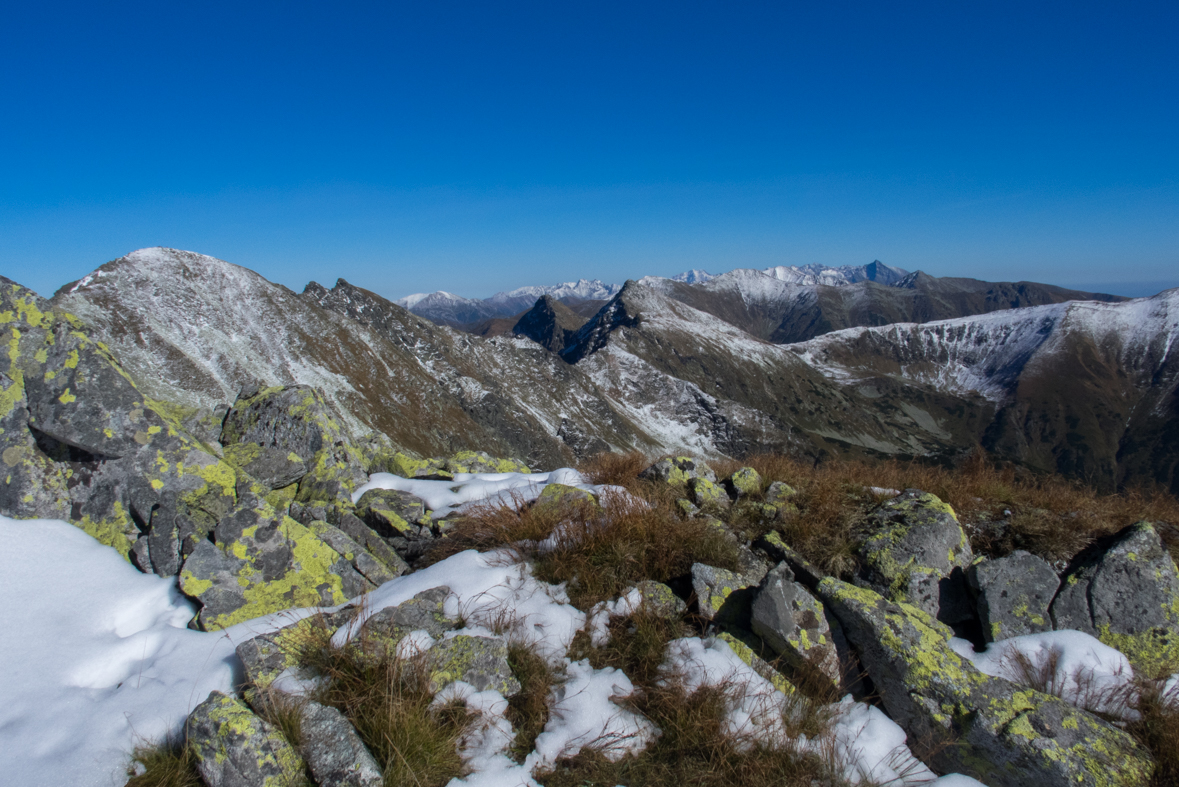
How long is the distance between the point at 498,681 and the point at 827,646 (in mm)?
3137

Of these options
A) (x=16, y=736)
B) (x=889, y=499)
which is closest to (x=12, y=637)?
(x=16, y=736)

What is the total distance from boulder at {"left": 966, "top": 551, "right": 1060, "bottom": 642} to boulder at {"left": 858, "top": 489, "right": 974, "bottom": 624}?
0.75 ft

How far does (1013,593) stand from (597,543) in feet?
15.7

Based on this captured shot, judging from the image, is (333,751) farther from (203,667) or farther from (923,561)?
(923,561)

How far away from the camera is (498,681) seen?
14.5 feet

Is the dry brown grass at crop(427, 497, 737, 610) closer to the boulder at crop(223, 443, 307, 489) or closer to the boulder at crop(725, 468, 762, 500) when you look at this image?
the boulder at crop(725, 468, 762, 500)

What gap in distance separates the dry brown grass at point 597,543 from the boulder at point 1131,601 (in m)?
3.85

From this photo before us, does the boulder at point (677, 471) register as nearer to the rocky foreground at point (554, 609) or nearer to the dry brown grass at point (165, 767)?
the rocky foreground at point (554, 609)

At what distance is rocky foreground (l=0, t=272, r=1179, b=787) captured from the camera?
3.89 metres

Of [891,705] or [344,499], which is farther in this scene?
[344,499]

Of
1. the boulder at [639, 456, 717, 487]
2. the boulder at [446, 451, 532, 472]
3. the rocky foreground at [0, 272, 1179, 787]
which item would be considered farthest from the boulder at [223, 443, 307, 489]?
the boulder at [639, 456, 717, 487]

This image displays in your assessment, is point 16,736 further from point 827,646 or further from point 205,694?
point 827,646

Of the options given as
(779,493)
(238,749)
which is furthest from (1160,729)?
(238,749)

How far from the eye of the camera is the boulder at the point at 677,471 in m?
8.40
